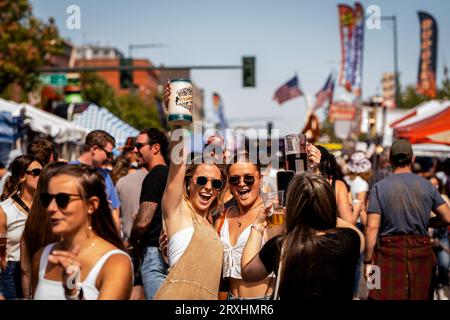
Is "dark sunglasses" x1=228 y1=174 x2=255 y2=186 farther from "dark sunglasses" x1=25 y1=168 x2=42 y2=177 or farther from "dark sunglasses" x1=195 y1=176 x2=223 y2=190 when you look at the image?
"dark sunglasses" x1=25 y1=168 x2=42 y2=177

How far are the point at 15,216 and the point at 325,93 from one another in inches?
1240

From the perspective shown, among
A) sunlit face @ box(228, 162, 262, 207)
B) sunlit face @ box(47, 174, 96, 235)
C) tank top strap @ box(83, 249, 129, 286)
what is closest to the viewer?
tank top strap @ box(83, 249, 129, 286)

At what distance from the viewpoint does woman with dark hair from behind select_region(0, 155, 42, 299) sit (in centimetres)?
560

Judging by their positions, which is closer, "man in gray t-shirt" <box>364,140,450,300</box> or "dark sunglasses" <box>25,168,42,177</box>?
"dark sunglasses" <box>25,168,42,177</box>

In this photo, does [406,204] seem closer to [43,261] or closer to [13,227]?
[13,227]

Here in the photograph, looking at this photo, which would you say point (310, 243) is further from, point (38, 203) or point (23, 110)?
point (23, 110)

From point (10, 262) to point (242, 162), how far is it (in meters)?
1.78

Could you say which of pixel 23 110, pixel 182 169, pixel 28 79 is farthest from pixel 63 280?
pixel 28 79

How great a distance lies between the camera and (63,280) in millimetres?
3502

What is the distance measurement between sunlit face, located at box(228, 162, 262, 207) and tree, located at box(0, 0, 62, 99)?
73.8ft

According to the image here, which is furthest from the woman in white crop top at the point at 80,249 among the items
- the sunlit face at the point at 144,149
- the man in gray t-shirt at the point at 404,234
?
the man in gray t-shirt at the point at 404,234

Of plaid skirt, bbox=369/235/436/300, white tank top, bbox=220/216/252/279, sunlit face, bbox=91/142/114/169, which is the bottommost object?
plaid skirt, bbox=369/235/436/300

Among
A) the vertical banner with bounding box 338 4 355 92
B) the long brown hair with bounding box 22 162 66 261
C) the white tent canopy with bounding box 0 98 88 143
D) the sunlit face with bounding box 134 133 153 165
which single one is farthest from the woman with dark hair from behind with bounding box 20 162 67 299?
the vertical banner with bounding box 338 4 355 92

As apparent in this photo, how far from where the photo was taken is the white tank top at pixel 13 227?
18.6 ft
